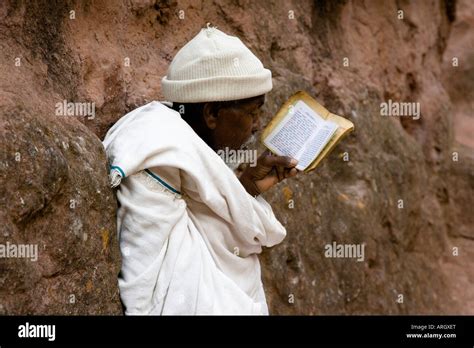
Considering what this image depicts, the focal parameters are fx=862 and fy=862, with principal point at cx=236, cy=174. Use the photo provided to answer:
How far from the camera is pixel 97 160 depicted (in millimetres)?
2842

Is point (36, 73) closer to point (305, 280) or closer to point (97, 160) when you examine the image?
point (97, 160)

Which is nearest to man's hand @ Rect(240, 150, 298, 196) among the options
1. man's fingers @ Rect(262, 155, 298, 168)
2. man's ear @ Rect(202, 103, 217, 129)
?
man's fingers @ Rect(262, 155, 298, 168)

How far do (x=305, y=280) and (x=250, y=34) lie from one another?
4.39 ft

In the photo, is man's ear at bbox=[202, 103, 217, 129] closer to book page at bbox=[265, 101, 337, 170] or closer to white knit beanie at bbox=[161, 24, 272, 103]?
white knit beanie at bbox=[161, 24, 272, 103]

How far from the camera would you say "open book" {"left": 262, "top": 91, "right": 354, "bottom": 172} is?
3.17 metres

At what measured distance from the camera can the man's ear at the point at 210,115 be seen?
3.07 meters

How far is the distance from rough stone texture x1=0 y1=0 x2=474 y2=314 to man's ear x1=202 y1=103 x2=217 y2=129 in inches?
16.2

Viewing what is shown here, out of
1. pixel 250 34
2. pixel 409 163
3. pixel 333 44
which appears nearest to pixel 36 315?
pixel 250 34
